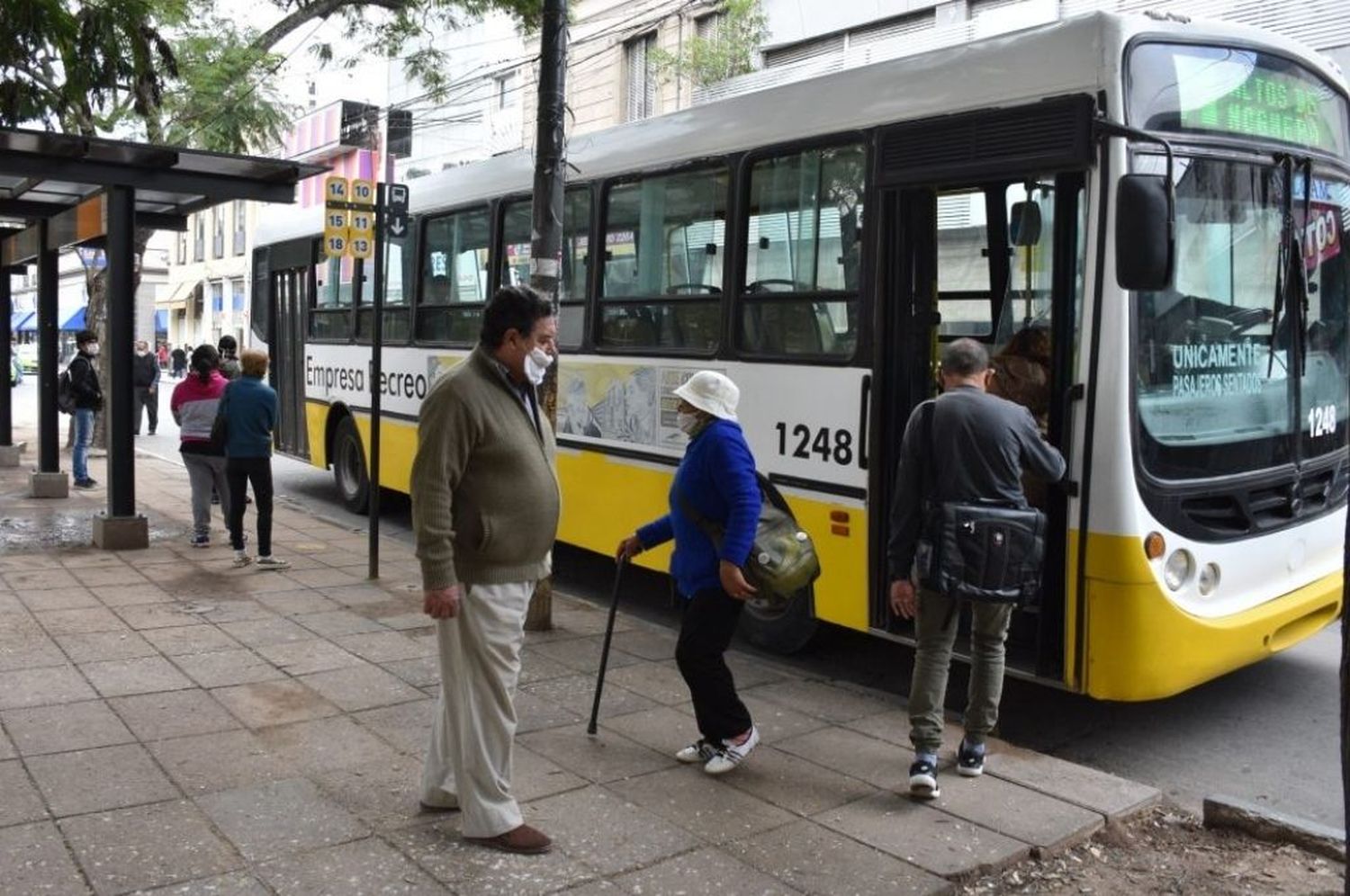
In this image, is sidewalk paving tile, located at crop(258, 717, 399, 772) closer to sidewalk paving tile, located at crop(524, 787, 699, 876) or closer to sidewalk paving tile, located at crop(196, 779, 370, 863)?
sidewalk paving tile, located at crop(196, 779, 370, 863)

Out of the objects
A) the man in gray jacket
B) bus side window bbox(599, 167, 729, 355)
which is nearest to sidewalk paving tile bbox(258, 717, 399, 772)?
the man in gray jacket

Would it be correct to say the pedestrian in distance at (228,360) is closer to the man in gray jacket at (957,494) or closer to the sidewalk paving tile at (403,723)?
the sidewalk paving tile at (403,723)

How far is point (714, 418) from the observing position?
4.62 meters

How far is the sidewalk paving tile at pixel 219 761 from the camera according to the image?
456cm

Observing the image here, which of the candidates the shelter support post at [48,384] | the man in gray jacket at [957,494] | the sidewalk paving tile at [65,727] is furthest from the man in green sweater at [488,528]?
the shelter support post at [48,384]

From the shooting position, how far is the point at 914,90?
5836mm

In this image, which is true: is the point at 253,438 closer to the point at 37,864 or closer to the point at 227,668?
the point at 227,668

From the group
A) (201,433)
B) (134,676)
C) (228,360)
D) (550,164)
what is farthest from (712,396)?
(228,360)

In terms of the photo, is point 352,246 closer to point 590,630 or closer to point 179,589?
point 179,589

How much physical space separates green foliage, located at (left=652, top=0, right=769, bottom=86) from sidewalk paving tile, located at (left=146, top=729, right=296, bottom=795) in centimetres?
1579

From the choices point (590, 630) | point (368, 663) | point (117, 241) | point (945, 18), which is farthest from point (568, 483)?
point (945, 18)

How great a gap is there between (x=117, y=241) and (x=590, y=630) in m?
5.14

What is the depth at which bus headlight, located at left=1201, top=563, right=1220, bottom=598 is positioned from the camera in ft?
17.2

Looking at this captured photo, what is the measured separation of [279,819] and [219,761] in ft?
2.28
